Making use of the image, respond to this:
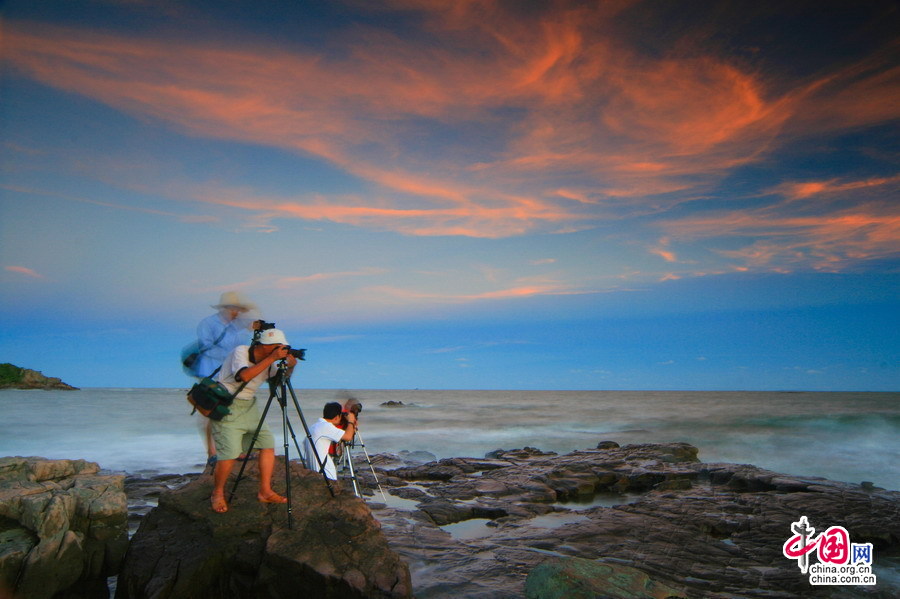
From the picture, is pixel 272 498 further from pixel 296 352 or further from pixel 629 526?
pixel 629 526

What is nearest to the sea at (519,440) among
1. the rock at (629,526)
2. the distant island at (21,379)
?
the rock at (629,526)

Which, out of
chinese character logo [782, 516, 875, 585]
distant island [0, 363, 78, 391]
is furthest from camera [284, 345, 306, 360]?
distant island [0, 363, 78, 391]

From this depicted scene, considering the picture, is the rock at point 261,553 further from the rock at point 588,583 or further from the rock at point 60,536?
the rock at point 588,583

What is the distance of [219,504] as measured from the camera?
4996 mm

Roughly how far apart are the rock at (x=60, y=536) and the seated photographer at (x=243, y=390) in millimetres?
1335

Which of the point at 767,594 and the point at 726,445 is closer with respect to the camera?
the point at 767,594

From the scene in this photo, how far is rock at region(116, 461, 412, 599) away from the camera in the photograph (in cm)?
443

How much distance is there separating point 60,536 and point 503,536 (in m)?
4.96

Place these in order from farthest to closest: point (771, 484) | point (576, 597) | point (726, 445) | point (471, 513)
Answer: point (726, 445)
point (771, 484)
point (471, 513)
point (576, 597)

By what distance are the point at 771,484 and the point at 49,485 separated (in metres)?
11.0

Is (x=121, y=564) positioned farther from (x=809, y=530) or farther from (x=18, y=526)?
(x=809, y=530)

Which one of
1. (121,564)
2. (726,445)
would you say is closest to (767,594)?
(121,564)

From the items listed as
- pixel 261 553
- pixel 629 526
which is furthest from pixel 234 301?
pixel 629 526

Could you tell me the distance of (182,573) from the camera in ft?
15.0
